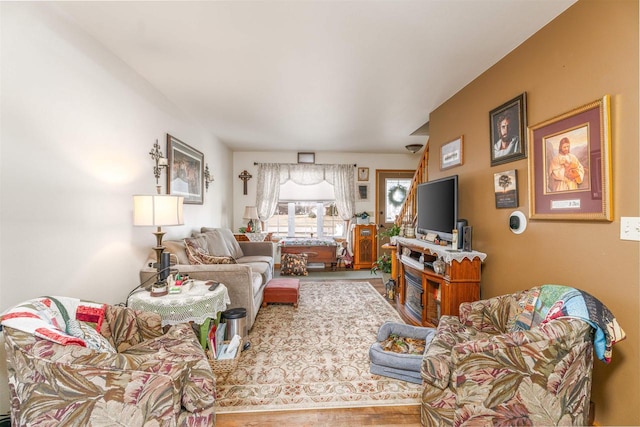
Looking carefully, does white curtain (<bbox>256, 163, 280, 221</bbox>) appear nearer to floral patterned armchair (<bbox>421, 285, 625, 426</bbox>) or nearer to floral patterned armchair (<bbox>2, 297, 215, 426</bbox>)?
floral patterned armchair (<bbox>2, 297, 215, 426</bbox>)

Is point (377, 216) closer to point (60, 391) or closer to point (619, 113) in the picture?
point (619, 113)

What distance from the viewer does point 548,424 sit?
135 cm

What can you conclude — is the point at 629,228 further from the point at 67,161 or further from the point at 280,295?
the point at 67,161

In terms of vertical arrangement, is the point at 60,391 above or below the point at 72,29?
below

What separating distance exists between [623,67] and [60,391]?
9.98ft

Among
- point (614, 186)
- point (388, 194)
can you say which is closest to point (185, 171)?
point (614, 186)

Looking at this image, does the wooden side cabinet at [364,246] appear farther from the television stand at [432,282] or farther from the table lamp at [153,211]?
the table lamp at [153,211]

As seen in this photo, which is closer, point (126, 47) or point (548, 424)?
point (548, 424)

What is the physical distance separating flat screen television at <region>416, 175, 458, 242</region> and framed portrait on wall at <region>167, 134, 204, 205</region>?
3032 millimetres

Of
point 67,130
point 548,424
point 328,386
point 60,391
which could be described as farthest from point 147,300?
point 548,424

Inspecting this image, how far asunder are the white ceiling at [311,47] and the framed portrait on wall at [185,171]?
1.76 feet

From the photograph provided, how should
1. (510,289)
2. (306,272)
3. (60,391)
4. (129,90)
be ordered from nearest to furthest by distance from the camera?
(60,391) → (510,289) → (129,90) → (306,272)

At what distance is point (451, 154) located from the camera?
3.23 metres

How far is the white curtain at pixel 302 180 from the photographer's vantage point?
618cm
